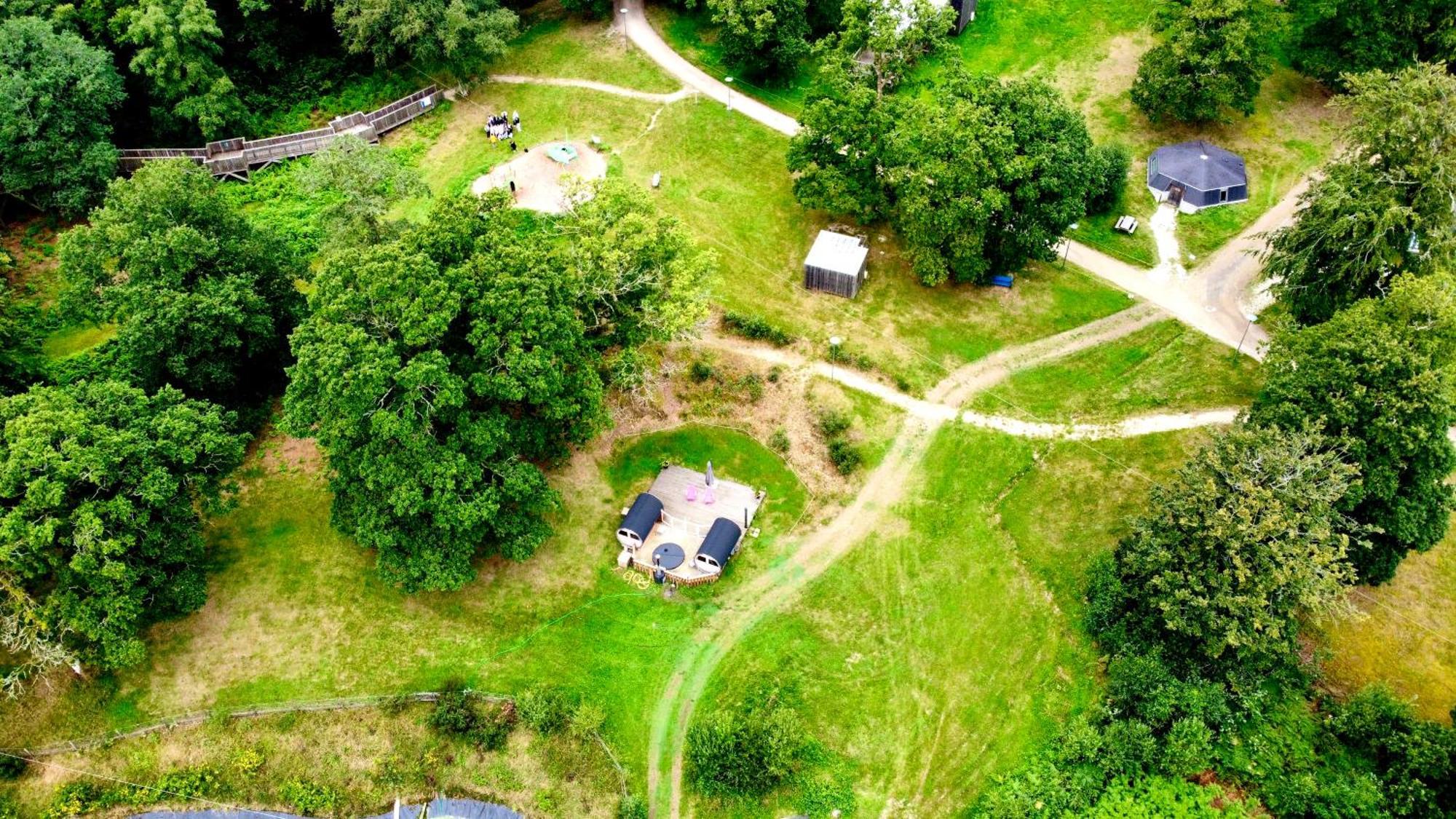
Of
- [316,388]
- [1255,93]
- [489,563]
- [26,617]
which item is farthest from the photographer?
[1255,93]

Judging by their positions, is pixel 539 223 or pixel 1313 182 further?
pixel 539 223

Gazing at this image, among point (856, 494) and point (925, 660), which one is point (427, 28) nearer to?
point (856, 494)

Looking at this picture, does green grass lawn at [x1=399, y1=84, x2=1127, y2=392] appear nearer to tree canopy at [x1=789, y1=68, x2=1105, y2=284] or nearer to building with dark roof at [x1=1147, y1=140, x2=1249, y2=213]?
tree canopy at [x1=789, y1=68, x2=1105, y2=284]

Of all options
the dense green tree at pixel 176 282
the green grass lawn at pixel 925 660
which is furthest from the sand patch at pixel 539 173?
the green grass lawn at pixel 925 660

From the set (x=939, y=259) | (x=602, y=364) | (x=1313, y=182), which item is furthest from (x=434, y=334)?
(x=1313, y=182)

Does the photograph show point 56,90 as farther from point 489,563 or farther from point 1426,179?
point 1426,179

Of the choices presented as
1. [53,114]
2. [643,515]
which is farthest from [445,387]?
[53,114]

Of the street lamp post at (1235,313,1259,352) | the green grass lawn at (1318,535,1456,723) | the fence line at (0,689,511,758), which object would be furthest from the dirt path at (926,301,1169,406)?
the fence line at (0,689,511,758)
